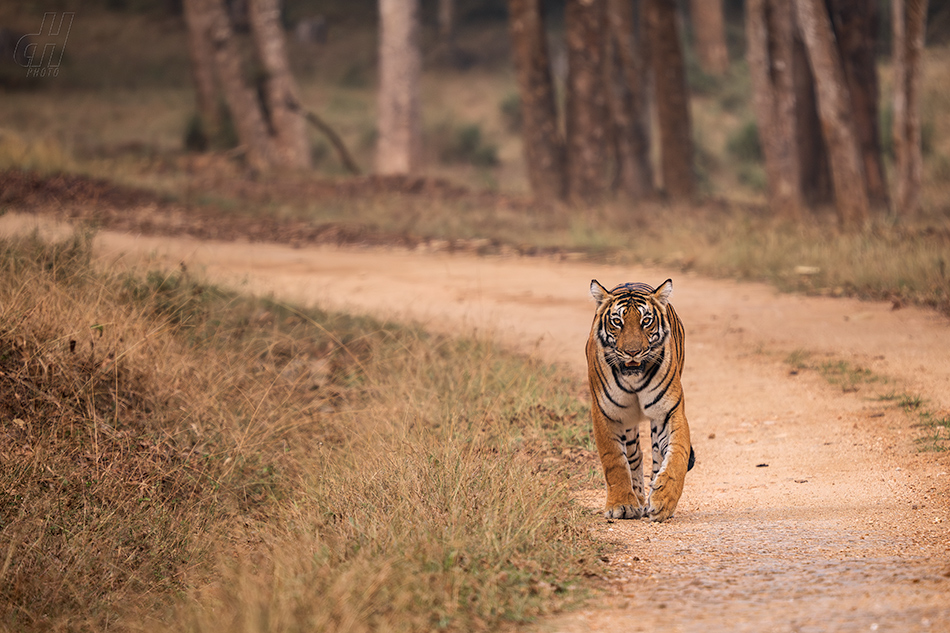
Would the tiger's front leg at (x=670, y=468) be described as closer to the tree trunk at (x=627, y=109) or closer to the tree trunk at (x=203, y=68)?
the tree trunk at (x=627, y=109)

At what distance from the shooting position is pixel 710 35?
3872cm

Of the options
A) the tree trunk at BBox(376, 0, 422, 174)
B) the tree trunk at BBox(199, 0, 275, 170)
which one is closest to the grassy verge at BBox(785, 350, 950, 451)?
the tree trunk at BBox(376, 0, 422, 174)

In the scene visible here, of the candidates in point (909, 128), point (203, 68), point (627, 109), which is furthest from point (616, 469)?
point (203, 68)

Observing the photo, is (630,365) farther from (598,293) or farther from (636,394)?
(598,293)

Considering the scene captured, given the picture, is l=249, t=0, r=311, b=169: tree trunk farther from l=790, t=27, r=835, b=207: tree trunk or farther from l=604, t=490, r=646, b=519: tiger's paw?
l=604, t=490, r=646, b=519: tiger's paw

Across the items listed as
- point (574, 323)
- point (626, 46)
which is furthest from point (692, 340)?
point (626, 46)

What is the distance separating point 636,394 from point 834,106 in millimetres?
10568

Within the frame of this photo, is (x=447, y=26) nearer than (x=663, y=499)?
No

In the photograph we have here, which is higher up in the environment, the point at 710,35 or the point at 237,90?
the point at 710,35

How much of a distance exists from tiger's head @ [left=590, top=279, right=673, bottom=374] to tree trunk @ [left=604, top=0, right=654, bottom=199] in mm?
14422

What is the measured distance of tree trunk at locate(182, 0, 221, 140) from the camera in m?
23.9

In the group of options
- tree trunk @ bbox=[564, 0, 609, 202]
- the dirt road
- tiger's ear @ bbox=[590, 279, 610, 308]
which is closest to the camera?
the dirt road

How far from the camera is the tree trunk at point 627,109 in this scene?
760 inches

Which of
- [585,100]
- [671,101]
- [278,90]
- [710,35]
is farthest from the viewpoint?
[710,35]
